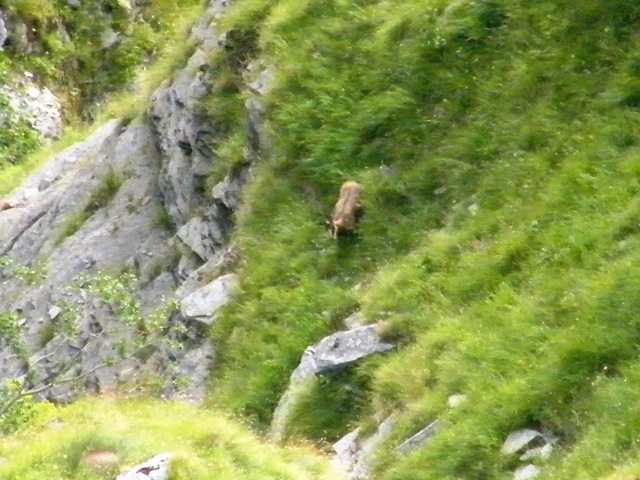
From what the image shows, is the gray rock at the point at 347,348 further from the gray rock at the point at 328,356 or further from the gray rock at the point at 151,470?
the gray rock at the point at 151,470

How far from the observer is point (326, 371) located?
1291 centimetres

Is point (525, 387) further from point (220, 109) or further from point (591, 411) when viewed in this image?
point (220, 109)

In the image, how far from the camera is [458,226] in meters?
13.5

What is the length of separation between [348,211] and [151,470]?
6.00 meters

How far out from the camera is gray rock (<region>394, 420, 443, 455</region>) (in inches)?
422


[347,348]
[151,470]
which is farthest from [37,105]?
[151,470]

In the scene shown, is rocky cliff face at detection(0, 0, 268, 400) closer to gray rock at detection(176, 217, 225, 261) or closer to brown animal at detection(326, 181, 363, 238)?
gray rock at detection(176, 217, 225, 261)

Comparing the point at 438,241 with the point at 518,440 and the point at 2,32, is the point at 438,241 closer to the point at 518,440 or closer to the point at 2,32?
the point at 518,440

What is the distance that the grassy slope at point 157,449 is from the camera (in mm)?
10367

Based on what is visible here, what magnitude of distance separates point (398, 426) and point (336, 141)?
601 centimetres

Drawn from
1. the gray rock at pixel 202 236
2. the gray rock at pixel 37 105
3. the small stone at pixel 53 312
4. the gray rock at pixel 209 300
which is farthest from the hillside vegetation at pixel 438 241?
the gray rock at pixel 37 105

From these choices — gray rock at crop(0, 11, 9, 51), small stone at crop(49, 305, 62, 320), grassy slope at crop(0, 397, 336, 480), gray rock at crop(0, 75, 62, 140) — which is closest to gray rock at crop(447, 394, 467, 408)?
grassy slope at crop(0, 397, 336, 480)

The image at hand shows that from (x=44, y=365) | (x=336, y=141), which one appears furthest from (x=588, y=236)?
(x=44, y=365)

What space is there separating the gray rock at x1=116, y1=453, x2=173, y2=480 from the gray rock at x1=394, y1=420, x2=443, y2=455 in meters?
2.40
